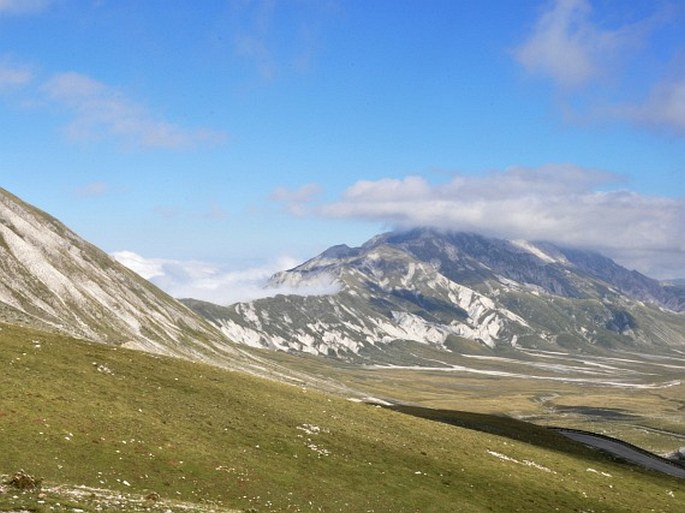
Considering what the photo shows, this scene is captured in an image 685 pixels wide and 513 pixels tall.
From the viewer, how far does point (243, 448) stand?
4788 cm

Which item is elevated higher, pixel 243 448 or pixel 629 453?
pixel 243 448

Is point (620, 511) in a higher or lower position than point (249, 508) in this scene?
lower

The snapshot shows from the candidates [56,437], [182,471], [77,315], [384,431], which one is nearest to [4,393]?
[56,437]

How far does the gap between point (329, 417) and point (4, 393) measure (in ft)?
98.9

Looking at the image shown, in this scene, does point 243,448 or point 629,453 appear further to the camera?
point 629,453

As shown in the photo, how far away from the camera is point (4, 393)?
44438mm

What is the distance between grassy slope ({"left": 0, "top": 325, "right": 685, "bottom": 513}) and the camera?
39.5 m

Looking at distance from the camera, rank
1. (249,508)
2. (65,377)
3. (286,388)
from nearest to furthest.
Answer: (249,508) → (65,377) → (286,388)

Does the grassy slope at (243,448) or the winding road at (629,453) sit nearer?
the grassy slope at (243,448)

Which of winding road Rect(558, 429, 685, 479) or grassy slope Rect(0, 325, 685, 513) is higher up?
grassy slope Rect(0, 325, 685, 513)

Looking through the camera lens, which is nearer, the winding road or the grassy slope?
the grassy slope

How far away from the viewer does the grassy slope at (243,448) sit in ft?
130

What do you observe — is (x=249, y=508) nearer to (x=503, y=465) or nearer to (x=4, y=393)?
(x=4, y=393)

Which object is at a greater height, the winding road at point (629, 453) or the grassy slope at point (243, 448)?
the grassy slope at point (243, 448)
